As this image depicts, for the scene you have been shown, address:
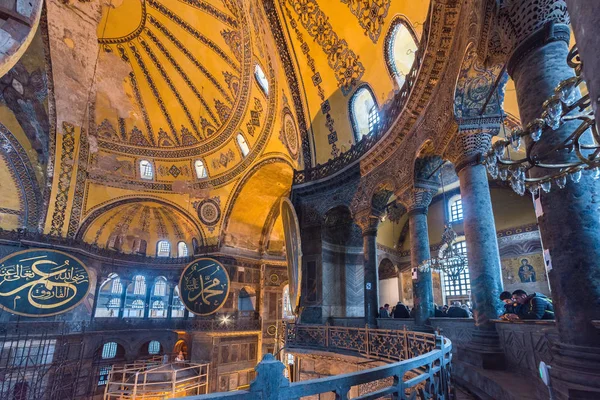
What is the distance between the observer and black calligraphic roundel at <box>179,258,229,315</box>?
565 inches

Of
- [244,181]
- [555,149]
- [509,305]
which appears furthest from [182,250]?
[555,149]

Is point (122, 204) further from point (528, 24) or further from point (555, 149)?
point (555, 149)

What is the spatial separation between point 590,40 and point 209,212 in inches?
610

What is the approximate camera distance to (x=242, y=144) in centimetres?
1416

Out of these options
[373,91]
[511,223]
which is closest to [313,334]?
[373,91]

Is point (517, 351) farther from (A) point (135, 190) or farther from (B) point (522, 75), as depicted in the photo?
(A) point (135, 190)

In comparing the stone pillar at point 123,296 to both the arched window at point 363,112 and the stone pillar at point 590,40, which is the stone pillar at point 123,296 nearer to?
the arched window at point 363,112

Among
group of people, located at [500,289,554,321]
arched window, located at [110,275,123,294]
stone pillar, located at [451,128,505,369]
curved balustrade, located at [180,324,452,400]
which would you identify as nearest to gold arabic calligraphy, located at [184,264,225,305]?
arched window, located at [110,275,123,294]

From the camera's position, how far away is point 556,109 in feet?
6.52

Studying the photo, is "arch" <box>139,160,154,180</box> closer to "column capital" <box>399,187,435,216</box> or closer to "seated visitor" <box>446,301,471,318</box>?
"column capital" <box>399,187,435,216</box>

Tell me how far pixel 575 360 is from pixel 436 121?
4.58 m

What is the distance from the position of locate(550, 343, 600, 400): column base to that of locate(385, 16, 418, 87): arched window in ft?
21.5

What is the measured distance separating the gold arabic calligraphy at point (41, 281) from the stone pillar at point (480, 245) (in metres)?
13.5

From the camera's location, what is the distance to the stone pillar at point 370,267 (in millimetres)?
8320
